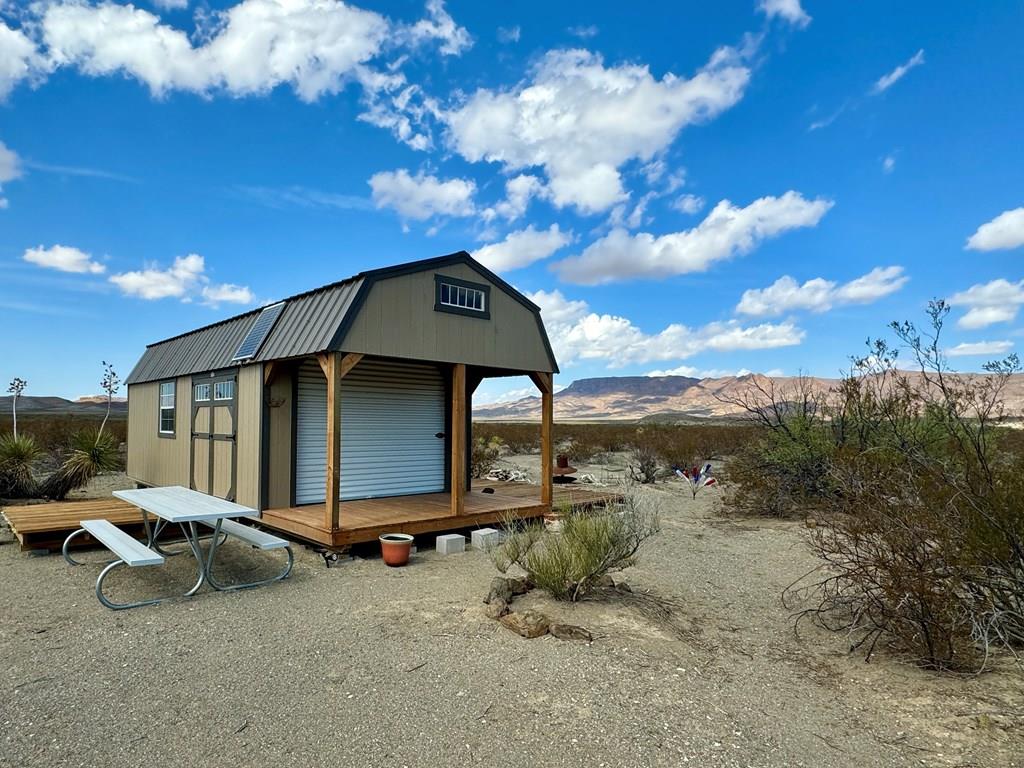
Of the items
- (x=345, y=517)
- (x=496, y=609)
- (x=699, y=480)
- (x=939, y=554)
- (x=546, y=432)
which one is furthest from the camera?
(x=699, y=480)

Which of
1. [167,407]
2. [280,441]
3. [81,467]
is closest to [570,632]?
[280,441]

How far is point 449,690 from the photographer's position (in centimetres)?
312

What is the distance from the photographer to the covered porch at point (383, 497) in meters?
6.22

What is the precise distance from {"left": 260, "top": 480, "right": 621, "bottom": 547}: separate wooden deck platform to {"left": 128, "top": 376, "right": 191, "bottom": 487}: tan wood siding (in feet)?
10.3

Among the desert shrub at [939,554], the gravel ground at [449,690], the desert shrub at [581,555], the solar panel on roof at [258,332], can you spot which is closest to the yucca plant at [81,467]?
the solar panel on roof at [258,332]

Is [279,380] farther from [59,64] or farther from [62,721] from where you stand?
[59,64]

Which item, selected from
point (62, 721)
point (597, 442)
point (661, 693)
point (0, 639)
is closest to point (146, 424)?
point (0, 639)

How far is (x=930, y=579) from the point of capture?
10.6ft

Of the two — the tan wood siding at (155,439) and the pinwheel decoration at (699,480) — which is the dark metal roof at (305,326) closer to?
the tan wood siding at (155,439)

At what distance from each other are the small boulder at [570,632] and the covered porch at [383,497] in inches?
102

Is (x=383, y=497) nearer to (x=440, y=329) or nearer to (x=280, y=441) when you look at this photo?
(x=280, y=441)

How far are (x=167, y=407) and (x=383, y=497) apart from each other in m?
4.56

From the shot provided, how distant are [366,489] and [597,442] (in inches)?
676

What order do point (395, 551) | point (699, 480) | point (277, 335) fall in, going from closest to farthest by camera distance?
point (395, 551)
point (277, 335)
point (699, 480)
